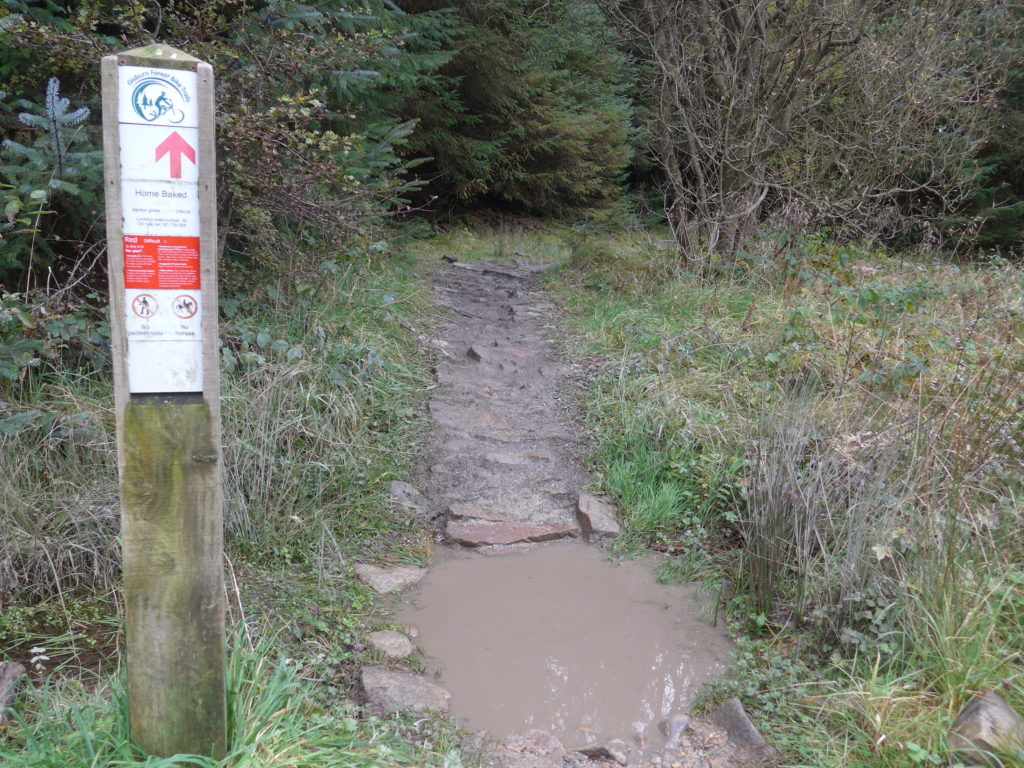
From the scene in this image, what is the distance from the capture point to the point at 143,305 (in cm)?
187

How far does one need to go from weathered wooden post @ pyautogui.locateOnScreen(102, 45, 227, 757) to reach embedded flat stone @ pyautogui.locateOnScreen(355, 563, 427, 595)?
4.70ft

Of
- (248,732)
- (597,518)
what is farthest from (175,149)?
(597,518)

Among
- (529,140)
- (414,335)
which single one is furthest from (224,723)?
(529,140)

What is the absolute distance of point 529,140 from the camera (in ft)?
43.6

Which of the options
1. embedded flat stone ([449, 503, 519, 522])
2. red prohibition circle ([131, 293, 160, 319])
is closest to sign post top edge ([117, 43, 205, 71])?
red prohibition circle ([131, 293, 160, 319])

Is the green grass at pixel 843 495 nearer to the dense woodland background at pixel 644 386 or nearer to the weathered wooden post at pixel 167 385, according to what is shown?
the dense woodland background at pixel 644 386

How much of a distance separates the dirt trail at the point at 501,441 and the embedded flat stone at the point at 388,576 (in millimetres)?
366

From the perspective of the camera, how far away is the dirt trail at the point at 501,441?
4.17 m

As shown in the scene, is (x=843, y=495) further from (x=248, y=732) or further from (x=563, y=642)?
(x=248, y=732)

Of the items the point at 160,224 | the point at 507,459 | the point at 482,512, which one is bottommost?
the point at 482,512

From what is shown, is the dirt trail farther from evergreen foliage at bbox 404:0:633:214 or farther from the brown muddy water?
evergreen foliage at bbox 404:0:633:214

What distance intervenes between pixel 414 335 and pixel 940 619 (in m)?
4.74

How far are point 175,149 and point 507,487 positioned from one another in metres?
2.96

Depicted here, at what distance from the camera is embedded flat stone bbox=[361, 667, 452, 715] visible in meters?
2.71
